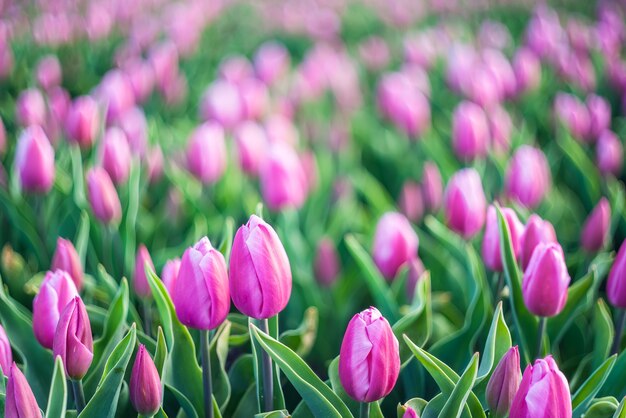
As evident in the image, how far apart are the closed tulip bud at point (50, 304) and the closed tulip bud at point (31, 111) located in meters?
1.12

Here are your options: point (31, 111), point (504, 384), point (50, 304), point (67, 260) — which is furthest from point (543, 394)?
point (31, 111)

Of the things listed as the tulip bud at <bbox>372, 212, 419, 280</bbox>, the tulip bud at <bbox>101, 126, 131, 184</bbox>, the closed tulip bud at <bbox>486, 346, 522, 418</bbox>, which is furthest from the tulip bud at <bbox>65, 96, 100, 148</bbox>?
the closed tulip bud at <bbox>486, 346, 522, 418</bbox>

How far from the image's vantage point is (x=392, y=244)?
1.36 metres

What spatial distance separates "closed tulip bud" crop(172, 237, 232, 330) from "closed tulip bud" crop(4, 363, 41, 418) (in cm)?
22

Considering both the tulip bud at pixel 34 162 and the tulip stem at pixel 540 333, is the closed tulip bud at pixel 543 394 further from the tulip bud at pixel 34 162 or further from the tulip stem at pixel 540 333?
the tulip bud at pixel 34 162

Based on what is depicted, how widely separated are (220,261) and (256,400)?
0.29 m

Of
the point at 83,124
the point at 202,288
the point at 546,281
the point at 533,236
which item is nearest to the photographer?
the point at 202,288

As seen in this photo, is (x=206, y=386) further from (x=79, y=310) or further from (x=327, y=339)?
(x=327, y=339)

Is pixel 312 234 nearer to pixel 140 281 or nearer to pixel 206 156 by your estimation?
pixel 206 156

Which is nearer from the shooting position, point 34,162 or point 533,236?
point 533,236

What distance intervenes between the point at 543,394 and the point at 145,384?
511 mm

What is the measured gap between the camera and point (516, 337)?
118cm

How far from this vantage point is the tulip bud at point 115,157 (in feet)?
5.25

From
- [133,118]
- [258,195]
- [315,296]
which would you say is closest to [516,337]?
[315,296]
